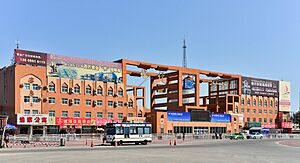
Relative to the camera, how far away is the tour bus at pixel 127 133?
169ft

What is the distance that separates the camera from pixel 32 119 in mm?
70875

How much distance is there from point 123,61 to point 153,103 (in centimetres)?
2560

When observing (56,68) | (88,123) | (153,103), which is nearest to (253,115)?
(153,103)

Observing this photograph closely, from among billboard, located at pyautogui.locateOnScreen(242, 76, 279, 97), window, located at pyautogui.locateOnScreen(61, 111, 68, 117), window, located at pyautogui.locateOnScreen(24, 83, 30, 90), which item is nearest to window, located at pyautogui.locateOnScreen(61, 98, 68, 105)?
window, located at pyautogui.locateOnScreen(61, 111, 68, 117)

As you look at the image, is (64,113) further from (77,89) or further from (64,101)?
(77,89)

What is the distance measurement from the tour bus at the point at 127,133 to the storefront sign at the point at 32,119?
75.5ft

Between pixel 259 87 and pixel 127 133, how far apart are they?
74.5 metres

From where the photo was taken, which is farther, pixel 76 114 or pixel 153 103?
pixel 153 103

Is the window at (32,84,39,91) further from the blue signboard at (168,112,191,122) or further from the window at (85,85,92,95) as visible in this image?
the blue signboard at (168,112,191,122)

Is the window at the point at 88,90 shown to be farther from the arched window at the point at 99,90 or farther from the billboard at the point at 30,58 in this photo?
the billboard at the point at 30,58

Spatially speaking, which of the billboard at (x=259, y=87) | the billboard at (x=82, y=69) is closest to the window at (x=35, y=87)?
the billboard at (x=82, y=69)

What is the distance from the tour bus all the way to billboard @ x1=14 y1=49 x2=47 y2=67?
87.8 ft

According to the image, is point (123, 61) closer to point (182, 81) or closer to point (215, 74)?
point (182, 81)

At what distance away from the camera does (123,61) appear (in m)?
86.2
